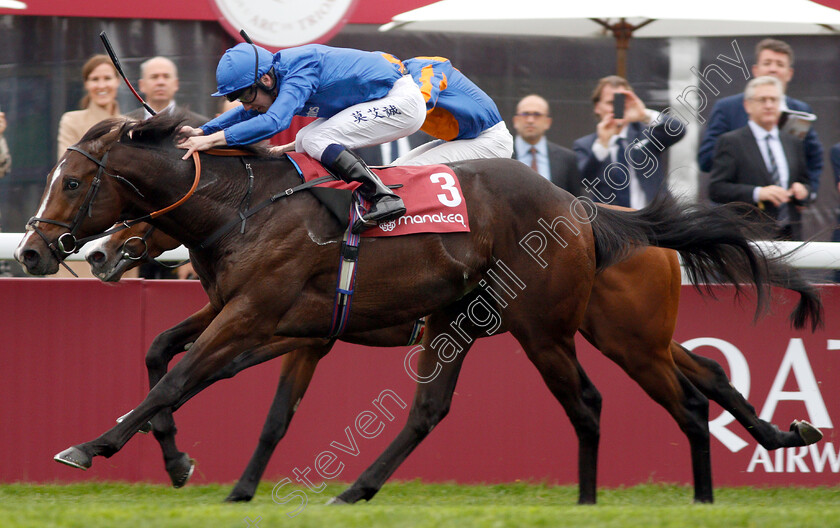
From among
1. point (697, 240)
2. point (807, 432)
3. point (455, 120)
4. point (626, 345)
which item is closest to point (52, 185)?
point (455, 120)

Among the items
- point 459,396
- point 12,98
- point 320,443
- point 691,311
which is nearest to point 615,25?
point 691,311

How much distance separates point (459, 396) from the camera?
6.00m

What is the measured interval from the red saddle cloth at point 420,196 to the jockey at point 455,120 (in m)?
0.42

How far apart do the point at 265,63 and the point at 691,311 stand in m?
2.73

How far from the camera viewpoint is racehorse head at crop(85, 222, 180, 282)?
17.3 ft

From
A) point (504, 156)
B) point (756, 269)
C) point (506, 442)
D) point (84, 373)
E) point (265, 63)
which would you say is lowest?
point (506, 442)

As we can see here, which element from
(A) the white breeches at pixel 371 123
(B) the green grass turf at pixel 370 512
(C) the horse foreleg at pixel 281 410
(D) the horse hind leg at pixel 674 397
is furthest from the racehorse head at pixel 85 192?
(D) the horse hind leg at pixel 674 397

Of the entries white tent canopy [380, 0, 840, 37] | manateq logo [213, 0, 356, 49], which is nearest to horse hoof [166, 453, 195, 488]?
manateq logo [213, 0, 356, 49]

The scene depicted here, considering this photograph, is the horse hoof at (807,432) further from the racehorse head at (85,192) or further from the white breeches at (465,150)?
the racehorse head at (85,192)

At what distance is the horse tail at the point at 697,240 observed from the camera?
5.21 m

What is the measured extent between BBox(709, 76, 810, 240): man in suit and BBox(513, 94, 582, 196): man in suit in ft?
2.64

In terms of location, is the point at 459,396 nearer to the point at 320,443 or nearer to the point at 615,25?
the point at 320,443

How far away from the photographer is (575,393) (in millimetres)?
5059

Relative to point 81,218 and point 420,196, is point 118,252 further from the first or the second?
point 420,196
